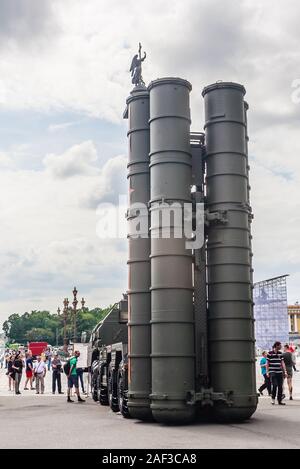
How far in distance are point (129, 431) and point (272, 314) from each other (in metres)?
46.9

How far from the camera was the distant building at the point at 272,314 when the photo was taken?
184 ft

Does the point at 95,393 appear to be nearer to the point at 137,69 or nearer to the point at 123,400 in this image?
the point at 123,400

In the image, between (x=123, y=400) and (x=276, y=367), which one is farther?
(x=276, y=367)

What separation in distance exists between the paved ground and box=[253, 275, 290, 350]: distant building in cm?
4037

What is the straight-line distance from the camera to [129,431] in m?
11.5

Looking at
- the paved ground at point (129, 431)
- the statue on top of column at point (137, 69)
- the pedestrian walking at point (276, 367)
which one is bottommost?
the paved ground at point (129, 431)

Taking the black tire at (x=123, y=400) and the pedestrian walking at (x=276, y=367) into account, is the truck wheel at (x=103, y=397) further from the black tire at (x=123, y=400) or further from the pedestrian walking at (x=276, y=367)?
the pedestrian walking at (x=276, y=367)

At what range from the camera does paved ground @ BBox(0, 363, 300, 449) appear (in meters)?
9.84

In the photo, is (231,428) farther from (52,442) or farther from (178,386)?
(52,442)

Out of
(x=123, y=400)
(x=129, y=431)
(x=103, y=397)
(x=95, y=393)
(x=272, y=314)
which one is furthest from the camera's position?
(x=272, y=314)

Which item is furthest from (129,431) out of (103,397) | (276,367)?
(103,397)

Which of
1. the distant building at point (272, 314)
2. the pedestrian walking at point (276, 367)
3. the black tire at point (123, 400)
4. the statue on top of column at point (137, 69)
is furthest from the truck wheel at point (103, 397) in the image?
the distant building at point (272, 314)

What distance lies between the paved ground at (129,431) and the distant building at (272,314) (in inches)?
1590
